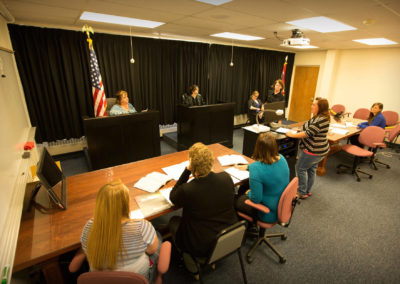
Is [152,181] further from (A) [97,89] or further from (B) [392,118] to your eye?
(B) [392,118]

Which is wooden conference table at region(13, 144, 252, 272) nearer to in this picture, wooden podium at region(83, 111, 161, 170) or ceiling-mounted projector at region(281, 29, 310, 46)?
wooden podium at region(83, 111, 161, 170)

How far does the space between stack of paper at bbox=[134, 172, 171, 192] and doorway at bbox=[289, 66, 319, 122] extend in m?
6.66

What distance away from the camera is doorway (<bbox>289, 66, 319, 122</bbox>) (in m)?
7.05

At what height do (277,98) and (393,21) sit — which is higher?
(393,21)

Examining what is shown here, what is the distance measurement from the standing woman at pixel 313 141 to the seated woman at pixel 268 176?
3.60 feet

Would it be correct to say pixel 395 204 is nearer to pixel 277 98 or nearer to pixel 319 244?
pixel 319 244

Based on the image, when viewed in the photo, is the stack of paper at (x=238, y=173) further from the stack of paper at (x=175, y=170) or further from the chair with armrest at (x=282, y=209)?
the stack of paper at (x=175, y=170)

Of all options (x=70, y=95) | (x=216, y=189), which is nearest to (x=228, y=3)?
(x=216, y=189)

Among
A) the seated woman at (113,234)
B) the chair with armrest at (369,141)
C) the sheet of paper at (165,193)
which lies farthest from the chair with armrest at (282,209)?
the chair with armrest at (369,141)

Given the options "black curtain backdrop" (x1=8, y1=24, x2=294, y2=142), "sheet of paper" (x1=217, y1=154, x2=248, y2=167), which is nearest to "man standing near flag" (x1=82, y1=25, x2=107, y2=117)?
"black curtain backdrop" (x1=8, y1=24, x2=294, y2=142)

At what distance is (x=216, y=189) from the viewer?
1492 millimetres

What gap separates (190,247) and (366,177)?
3844 millimetres

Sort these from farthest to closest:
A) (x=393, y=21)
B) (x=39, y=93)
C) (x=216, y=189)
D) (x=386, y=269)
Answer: (x=39, y=93) → (x=393, y=21) → (x=386, y=269) → (x=216, y=189)

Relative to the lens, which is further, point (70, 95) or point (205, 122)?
point (205, 122)
